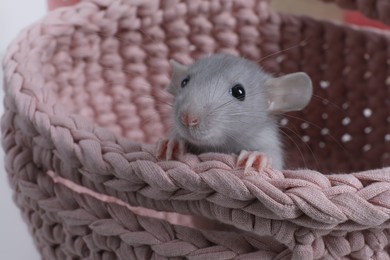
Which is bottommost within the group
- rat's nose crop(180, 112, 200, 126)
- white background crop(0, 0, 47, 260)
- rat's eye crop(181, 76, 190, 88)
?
white background crop(0, 0, 47, 260)

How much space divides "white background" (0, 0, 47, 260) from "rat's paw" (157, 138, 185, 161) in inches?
15.9

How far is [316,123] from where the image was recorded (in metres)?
1.27

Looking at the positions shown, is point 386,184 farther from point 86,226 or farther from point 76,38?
point 76,38

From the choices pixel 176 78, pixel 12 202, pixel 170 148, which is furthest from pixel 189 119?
pixel 12 202

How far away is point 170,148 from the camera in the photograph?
0.69 m

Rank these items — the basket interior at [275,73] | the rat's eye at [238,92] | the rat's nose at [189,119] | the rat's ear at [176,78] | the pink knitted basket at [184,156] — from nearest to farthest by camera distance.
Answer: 1. the pink knitted basket at [184,156]
2. the rat's nose at [189,119]
3. the rat's eye at [238,92]
4. the rat's ear at [176,78]
5. the basket interior at [275,73]

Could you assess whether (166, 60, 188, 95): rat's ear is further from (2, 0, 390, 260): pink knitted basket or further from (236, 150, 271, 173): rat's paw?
(236, 150, 271, 173): rat's paw

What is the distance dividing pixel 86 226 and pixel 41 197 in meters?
0.10

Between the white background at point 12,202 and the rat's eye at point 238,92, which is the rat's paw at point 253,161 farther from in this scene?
the white background at point 12,202

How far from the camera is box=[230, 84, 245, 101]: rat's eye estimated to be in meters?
0.82

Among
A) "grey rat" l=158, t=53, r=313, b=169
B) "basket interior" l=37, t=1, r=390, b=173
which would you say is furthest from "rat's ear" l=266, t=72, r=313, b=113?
"basket interior" l=37, t=1, r=390, b=173

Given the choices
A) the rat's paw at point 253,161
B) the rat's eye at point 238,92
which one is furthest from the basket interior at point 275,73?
the rat's paw at point 253,161

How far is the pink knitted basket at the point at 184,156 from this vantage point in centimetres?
58

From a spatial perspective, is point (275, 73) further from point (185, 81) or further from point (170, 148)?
point (170, 148)
